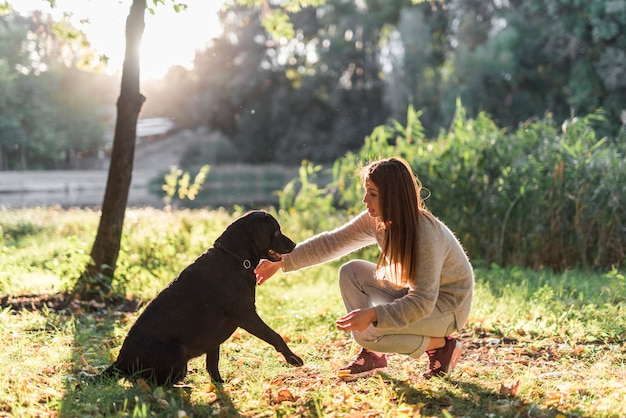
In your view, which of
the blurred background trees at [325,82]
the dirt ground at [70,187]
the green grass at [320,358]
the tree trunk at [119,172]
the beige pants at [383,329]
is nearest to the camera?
the green grass at [320,358]

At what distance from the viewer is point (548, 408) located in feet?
9.86

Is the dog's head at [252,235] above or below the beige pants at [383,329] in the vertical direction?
above

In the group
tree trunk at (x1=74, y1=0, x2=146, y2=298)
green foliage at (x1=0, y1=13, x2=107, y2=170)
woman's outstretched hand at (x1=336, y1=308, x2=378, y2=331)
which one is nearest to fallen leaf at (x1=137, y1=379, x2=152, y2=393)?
woman's outstretched hand at (x1=336, y1=308, x2=378, y2=331)

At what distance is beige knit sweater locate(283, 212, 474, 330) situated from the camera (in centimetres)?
311

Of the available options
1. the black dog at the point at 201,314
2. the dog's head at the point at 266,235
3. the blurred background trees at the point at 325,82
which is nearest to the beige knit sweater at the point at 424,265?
the dog's head at the point at 266,235

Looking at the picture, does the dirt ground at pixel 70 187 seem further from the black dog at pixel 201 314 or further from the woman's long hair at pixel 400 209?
the woman's long hair at pixel 400 209

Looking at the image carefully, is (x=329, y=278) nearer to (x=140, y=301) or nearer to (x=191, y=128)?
(x=140, y=301)

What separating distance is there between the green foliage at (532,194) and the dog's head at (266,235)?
13.1ft

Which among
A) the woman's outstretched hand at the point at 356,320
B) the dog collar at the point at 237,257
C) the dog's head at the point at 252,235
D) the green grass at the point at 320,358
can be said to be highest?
the dog's head at the point at 252,235

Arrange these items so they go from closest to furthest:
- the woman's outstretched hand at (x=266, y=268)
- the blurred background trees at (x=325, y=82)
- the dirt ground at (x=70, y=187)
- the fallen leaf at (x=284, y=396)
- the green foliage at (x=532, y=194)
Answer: the fallen leaf at (x=284, y=396) → the woman's outstretched hand at (x=266, y=268) → the green foliage at (x=532, y=194) → the dirt ground at (x=70, y=187) → the blurred background trees at (x=325, y=82)

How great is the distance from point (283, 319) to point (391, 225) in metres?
2.37

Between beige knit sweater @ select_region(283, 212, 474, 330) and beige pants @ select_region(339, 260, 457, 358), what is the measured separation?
0.09 meters

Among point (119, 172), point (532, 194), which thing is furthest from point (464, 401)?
point (532, 194)

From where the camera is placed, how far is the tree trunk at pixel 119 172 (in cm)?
582
